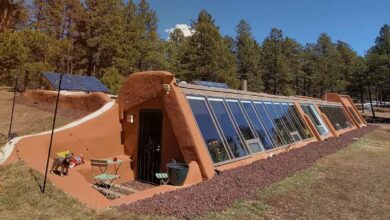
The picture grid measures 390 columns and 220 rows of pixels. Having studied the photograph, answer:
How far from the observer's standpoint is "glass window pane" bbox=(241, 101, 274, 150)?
14.0m

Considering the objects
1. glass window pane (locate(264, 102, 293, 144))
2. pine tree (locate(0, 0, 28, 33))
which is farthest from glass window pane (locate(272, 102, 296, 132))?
pine tree (locate(0, 0, 28, 33))

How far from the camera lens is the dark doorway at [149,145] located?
12.2m

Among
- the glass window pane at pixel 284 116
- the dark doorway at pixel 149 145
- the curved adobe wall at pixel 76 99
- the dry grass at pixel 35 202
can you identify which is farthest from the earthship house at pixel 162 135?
the curved adobe wall at pixel 76 99

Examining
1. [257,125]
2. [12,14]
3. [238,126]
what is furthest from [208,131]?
[12,14]

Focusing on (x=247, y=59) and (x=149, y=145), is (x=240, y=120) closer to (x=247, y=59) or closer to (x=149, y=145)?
(x=149, y=145)

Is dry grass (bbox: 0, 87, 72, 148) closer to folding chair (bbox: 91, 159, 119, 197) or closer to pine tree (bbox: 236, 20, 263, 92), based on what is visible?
folding chair (bbox: 91, 159, 119, 197)

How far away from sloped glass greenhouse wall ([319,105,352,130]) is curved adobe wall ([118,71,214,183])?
17.9m

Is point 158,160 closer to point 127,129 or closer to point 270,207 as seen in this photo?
point 127,129

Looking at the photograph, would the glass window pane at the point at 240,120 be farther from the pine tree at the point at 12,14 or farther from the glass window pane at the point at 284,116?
the pine tree at the point at 12,14

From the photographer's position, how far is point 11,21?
36.4 m

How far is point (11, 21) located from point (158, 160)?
103ft

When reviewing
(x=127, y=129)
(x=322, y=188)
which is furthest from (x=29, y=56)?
(x=322, y=188)

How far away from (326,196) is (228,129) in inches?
148

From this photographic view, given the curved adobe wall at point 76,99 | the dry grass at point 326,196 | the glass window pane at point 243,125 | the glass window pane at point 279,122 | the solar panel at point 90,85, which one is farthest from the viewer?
the solar panel at point 90,85
